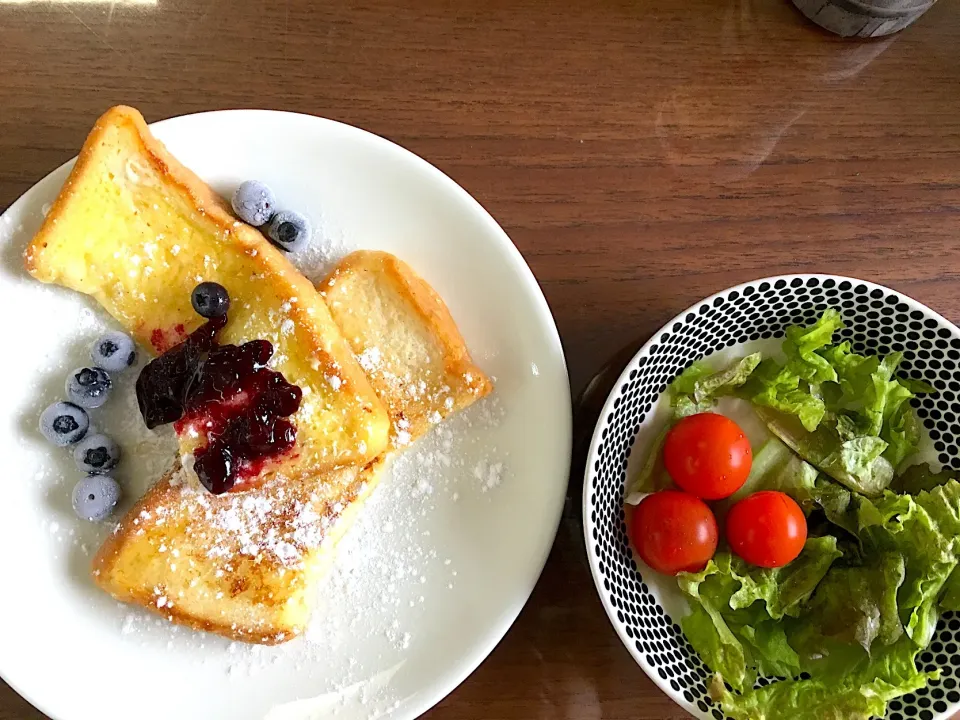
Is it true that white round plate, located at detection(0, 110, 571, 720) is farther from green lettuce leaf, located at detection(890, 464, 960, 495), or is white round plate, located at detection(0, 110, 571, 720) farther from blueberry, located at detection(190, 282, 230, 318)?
green lettuce leaf, located at detection(890, 464, 960, 495)

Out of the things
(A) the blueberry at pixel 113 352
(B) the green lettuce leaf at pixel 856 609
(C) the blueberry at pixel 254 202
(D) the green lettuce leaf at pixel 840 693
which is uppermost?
(C) the blueberry at pixel 254 202

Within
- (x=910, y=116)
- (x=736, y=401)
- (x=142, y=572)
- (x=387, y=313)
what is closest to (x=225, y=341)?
(x=387, y=313)

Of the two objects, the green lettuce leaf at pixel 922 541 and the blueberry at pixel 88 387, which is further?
the blueberry at pixel 88 387

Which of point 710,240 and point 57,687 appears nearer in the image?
point 57,687

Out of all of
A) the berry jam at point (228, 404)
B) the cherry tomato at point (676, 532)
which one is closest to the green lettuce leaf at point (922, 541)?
the cherry tomato at point (676, 532)

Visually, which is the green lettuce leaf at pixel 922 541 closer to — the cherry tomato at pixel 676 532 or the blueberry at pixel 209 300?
the cherry tomato at pixel 676 532

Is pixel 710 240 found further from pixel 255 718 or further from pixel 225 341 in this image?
pixel 255 718

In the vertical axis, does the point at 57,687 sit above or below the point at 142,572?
below
